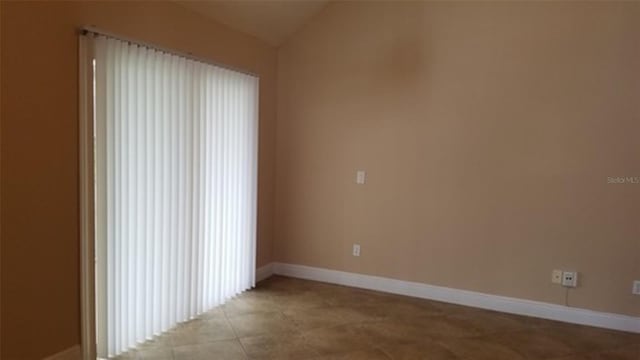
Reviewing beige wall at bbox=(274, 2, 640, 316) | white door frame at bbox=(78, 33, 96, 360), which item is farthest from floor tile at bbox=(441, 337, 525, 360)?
white door frame at bbox=(78, 33, 96, 360)

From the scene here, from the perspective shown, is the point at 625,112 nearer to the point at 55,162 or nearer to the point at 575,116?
the point at 575,116

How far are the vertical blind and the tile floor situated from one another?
25cm

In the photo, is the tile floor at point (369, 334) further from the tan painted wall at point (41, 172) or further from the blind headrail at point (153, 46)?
the blind headrail at point (153, 46)

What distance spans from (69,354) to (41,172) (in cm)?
109

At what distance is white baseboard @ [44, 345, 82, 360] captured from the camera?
270cm

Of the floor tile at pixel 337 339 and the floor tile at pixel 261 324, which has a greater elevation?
the floor tile at pixel 261 324

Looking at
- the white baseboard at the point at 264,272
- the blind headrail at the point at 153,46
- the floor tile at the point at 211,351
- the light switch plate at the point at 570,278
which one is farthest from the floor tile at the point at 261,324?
the light switch plate at the point at 570,278

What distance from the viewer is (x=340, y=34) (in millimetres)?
4676

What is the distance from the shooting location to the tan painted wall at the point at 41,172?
2.41m

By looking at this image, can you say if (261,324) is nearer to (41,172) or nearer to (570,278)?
(41,172)

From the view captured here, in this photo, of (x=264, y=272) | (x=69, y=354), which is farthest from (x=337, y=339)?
(x=69, y=354)

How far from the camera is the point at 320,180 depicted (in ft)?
15.9

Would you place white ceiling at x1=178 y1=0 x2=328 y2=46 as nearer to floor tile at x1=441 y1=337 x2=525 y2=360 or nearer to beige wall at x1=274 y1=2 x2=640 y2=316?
beige wall at x1=274 y1=2 x2=640 y2=316

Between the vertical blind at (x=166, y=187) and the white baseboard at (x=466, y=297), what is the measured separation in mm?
687
